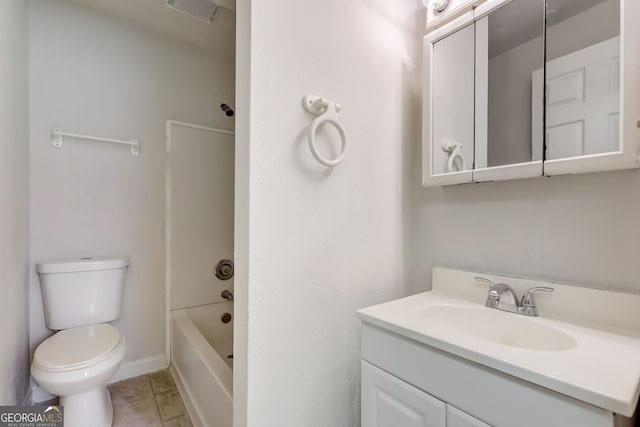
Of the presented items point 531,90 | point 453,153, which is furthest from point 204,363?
point 531,90

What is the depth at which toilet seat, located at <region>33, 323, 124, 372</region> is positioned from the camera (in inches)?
49.1

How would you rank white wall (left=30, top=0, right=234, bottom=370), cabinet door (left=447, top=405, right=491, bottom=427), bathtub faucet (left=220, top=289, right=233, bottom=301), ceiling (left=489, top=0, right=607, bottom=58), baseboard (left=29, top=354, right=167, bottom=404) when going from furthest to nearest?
bathtub faucet (left=220, top=289, right=233, bottom=301), baseboard (left=29, top=354, right=167, bottom=404), white wall (left=30, top=0, right=234, bottom=370), ceiling (left=489, top=0, right=607, bottom=58), cabinet door (left=447, top=405, right=491, bottom=427)

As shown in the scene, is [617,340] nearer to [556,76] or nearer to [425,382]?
[425,382]

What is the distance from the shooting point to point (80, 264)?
5.21 feet

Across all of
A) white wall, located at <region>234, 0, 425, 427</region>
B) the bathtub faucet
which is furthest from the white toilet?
white wall, located at <region>234, 0, 425, 427</region>

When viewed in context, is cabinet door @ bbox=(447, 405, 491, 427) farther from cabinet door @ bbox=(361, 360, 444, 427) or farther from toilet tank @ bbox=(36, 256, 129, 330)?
toilet tank @ bbox=(36, 256, 129, 330)

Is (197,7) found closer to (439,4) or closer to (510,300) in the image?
(439,4)

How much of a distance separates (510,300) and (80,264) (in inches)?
83.4

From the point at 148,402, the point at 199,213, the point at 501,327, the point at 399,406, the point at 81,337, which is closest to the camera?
the point at 399,406

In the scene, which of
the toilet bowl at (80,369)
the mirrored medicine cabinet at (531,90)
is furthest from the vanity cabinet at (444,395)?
the toilet bowl at (80,369)

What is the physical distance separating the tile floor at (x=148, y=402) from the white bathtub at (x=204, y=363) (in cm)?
6

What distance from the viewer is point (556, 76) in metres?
0.95

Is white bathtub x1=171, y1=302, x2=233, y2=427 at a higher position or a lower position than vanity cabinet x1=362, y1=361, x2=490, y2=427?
lower

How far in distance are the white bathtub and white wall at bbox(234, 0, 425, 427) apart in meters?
0.34
